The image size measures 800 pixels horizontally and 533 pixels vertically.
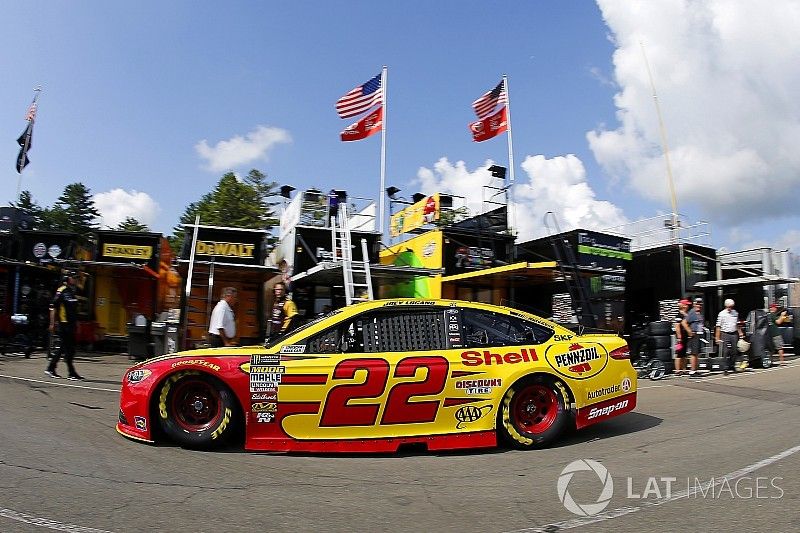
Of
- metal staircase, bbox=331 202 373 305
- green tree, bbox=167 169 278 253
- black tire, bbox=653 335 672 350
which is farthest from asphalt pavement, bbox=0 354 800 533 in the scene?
green tree, bbox=167 169 278 253

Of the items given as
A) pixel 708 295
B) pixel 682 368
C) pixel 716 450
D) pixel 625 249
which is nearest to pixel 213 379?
pixel 716 450

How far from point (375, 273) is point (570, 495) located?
9.58 metres

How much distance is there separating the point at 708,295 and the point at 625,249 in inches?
136

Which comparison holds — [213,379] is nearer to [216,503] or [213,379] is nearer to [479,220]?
[216,503]

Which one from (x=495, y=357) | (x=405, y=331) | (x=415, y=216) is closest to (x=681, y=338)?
(x=495, y=357)

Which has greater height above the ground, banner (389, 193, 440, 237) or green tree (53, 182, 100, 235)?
green tree (53, 182, 100, 235)

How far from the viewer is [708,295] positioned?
781 inches

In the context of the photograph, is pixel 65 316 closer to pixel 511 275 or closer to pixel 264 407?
pixel 264 407

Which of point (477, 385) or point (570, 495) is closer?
point (570, 495)

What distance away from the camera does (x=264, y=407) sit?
5289mm

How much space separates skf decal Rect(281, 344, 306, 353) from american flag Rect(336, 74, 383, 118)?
606 inches

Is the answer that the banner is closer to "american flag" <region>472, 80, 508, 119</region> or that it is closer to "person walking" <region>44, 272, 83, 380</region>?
"american flag" <region>472, 80, 508, 119</region>

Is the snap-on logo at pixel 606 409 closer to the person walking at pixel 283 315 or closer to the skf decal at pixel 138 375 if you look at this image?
the skf decal at pixel 138 375

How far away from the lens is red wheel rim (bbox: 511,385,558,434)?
5.69 meters
